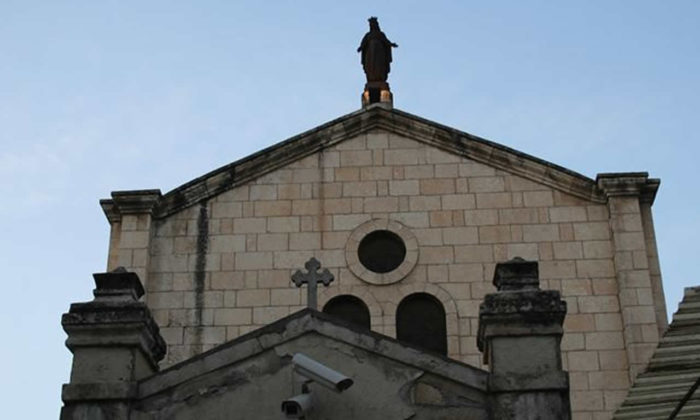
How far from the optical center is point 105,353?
11.0 metres

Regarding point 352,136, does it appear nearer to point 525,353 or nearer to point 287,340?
point 287,340

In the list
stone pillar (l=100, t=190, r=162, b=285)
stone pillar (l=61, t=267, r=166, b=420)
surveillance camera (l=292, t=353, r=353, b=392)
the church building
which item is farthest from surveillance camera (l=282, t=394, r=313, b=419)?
stone pillar (l=100, t=190, r=162, b=285)

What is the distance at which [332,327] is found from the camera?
11.0m

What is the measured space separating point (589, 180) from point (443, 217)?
7.54 ft

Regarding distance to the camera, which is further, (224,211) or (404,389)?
(224,211)

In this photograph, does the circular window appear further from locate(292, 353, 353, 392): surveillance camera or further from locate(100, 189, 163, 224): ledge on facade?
locate(292, 353, 353, 392): surveillance camera

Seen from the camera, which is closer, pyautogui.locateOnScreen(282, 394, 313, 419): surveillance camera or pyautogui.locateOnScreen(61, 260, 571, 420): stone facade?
pyautogui.locateOnScreen(282, 394, 313, 419): surveillance camera

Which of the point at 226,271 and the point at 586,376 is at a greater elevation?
the point at 226,271

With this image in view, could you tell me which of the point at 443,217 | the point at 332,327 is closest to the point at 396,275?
the point at 443,217

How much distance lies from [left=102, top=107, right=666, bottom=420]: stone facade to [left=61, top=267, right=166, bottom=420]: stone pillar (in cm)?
572

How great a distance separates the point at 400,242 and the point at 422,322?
1363 mm

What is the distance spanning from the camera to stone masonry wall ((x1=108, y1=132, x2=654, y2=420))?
16859mm

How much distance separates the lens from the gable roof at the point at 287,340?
35.4ft

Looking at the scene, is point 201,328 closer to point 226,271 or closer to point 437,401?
point 226,271
